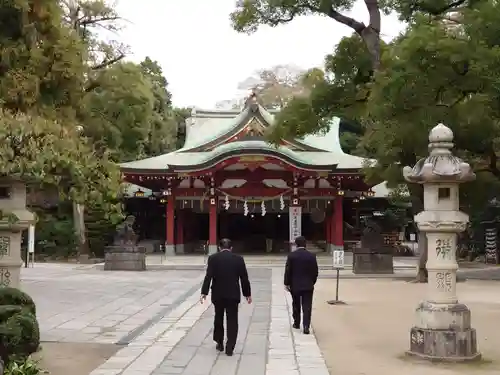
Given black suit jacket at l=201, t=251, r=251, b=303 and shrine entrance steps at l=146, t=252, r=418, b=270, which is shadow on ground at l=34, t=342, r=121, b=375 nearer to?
black suit jacket at l=201, t=251, r=251, b=303

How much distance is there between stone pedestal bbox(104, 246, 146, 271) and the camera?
898 inches

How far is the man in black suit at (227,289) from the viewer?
793 cm

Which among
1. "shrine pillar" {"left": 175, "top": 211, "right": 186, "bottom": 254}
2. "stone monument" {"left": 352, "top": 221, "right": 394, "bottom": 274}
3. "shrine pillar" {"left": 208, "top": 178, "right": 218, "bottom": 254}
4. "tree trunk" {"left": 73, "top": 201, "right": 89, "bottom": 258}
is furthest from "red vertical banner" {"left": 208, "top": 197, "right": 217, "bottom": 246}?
"stone monument" {"left": 352, "top": 221, "right": 394, "bottom": 274}

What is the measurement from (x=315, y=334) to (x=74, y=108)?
Answer: 342 inches

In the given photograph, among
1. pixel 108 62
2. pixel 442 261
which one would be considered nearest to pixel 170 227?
pixel 108 62

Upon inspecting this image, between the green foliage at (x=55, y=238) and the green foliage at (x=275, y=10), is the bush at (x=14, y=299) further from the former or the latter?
the green foliage at (x=55, y=238)

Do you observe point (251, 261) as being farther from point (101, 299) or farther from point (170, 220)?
point (101, 299)

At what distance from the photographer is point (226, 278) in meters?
7.98

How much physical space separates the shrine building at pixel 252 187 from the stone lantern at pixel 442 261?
1836cm

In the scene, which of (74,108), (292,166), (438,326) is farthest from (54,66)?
(292,166)

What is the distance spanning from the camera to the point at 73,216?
30031 mm

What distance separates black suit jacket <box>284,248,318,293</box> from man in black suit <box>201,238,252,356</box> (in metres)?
1.51

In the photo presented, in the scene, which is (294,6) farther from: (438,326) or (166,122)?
(166,122)

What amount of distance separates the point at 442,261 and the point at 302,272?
2191 mm
